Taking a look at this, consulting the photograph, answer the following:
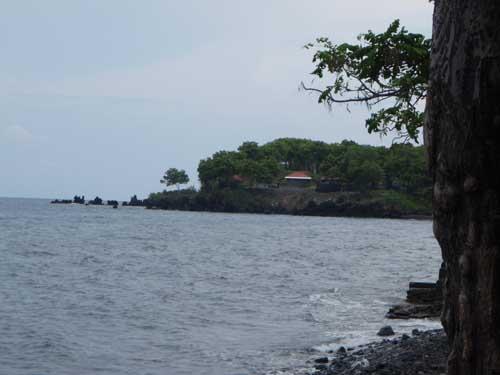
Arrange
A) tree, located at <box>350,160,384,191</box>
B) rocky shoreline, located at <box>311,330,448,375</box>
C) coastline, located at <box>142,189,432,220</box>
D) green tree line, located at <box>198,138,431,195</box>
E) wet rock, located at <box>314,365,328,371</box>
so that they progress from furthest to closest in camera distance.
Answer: tree, located at <box>350,160,384,191</box>, green tree line, located at <box>198,138,431,195</box>, coastline, located at <box>142,189,432,220</box>, wet rock, located at <box>314,365,328,371</box>, rocky shoreline, located at <box>311,330,448,375</box>

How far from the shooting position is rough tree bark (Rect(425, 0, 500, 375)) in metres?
5.10

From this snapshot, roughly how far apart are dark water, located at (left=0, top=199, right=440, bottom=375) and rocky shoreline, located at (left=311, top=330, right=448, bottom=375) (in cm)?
109

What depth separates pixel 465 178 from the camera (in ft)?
17.3

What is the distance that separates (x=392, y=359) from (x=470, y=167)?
298 inches

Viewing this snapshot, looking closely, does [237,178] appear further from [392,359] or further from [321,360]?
[392,359]

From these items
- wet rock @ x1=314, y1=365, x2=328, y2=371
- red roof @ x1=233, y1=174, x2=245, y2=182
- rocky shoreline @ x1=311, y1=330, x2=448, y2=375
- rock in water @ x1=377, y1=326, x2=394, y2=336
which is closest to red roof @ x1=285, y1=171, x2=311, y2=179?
red roof @ x1=233, y1=174, x2=245, y2=182

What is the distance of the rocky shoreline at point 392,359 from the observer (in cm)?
1109

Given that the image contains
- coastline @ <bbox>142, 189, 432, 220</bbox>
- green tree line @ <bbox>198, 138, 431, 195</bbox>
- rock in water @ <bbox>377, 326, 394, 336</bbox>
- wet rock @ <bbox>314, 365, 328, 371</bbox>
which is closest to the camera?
wet rock @ <bbox>314, 365, 328, 371</bbox>

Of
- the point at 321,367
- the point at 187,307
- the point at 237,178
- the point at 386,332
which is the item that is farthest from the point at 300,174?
the point at 321,367

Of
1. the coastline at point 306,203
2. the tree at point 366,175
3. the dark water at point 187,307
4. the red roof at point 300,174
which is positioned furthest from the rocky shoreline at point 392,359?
the red roof at point 300,174

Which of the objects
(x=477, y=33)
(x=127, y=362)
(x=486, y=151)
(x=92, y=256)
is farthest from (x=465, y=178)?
(x=92, y=256)

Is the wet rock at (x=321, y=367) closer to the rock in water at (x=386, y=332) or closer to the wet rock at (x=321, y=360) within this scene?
the wet rock at (x=321, y=360)

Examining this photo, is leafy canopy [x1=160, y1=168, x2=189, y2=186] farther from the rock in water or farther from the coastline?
the rock in water

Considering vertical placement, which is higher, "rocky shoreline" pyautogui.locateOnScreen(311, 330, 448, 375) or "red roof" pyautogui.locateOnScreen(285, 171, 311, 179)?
"red roof" pyautogui.locateOnScreen(285, 171, 311, 179)
